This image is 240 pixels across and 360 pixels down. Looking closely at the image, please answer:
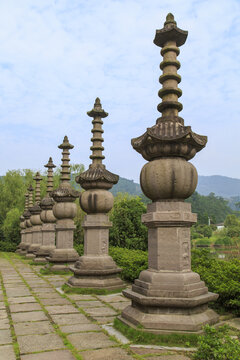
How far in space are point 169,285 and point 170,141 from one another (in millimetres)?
2094

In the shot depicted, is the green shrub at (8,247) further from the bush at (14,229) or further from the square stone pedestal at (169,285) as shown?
the square stone pedestal at (169,285)

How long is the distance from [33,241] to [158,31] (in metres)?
15.9

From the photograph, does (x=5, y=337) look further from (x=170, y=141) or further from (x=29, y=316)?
(x=170, y=141)

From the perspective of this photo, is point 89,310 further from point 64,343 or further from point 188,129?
point 188,129

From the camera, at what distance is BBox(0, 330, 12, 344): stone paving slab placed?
14.4ft

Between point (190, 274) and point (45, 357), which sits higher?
point (190, 274)

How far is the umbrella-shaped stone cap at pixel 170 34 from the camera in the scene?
532 centimetres

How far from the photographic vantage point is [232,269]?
22.1ft

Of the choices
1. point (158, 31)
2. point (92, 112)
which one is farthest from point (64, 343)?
point (92, 112)

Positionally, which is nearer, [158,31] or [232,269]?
[158,31]

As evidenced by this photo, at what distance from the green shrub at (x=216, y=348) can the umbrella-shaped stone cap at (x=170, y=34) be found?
4.36 metres

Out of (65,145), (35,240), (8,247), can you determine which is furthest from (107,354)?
(8,247)

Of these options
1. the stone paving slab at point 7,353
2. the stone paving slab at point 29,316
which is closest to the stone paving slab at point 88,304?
the stone paving slab at point 29,316

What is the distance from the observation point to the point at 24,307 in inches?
254
